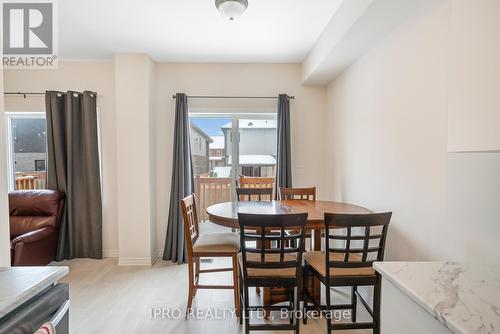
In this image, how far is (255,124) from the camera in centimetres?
381

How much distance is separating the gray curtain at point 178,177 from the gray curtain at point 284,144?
4.06ft

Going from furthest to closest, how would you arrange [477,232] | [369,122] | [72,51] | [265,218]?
[72,51] → [369,122] → [265,218] → [477,232]

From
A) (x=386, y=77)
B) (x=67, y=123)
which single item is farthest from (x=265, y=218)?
(x=67, y=123)

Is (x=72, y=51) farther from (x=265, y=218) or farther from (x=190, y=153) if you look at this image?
(x=265, y=218)

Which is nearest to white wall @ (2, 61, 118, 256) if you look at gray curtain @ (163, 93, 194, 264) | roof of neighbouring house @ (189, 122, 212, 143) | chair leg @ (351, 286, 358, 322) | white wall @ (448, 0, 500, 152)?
gray curtain @ (163, 93, 194, 264)


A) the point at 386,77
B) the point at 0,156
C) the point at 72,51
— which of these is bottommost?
the point at 0,156

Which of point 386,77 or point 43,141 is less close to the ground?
point 386,77

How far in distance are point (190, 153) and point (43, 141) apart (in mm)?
2070

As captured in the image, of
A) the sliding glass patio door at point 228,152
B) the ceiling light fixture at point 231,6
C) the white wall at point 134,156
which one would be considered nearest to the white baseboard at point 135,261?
the white wall at point 134,156

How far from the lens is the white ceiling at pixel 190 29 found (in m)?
2.30

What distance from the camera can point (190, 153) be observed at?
3.51m

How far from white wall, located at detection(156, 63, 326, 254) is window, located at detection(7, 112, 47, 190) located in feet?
5.33

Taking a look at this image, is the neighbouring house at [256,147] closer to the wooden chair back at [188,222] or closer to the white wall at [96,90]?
the wooden chair back at [188,222]

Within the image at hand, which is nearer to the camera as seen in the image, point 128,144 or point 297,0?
point 297,0
